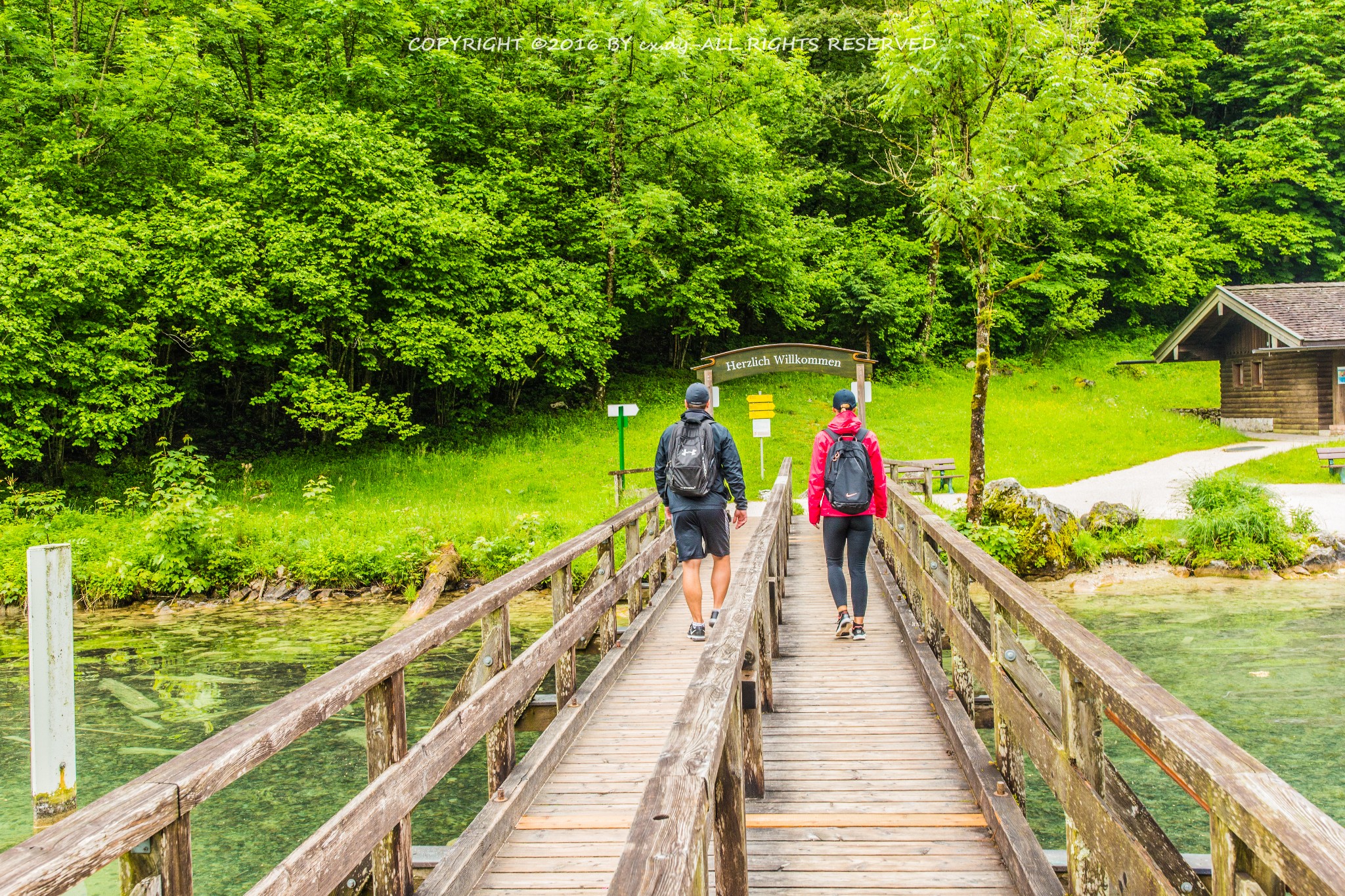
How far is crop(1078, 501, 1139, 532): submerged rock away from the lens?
1420 centimetres

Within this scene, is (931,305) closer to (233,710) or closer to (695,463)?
(695,463)

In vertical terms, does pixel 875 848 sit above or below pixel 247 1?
below

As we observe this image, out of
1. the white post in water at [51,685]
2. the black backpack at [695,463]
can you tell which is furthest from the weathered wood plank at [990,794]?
the white post in water at [51,685]

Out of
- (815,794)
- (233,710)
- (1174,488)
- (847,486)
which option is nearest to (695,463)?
(847,486)

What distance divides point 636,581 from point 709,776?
5426 mm

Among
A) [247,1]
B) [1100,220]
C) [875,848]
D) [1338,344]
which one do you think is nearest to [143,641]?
[875,848]

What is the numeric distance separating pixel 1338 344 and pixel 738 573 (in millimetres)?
24567

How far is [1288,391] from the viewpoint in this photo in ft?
80.7

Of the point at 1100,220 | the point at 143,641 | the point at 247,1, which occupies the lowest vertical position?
the point at 143,641

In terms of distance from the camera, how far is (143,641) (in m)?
10.9

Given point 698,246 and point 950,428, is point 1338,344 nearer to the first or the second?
point 950,428

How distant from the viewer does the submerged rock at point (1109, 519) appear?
46.6ft

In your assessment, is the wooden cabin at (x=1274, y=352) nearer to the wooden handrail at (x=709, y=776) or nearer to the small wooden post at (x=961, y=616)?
the small wooden post at (x=961, y=616)

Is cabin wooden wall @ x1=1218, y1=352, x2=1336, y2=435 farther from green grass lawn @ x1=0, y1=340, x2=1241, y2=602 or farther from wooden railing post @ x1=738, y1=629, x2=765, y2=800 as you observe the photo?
wooden railing post @ x1=738, y1=629, x2=765, y2=800
